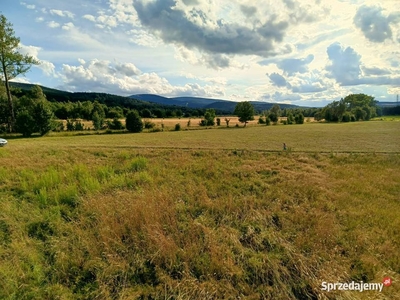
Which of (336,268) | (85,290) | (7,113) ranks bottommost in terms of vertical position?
(85,290)

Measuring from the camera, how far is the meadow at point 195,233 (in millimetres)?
5461

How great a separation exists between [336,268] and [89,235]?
7.22 m

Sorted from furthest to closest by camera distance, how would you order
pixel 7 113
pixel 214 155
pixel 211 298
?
pixel 7 113 < pixel 214 155 < pixel 211 298

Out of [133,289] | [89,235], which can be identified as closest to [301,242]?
[133,289]

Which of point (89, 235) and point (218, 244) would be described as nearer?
point (218, 244)

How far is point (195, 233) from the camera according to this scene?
7.22 m

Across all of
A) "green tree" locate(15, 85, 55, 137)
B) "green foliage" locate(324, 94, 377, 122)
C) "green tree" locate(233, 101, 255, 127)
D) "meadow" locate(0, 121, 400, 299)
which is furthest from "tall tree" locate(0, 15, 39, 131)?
"green foliage" locate(324, 94, 377, 122)

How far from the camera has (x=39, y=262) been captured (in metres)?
6.24

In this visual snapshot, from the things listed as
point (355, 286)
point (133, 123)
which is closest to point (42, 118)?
point (133, 123)

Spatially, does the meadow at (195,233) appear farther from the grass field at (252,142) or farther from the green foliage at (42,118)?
the green foliage at (42,118)

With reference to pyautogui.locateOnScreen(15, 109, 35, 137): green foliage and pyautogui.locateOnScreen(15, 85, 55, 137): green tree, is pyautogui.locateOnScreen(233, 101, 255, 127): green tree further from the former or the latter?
pyautogui.locateOnScreen(15, 109, 35, 137): green foliage

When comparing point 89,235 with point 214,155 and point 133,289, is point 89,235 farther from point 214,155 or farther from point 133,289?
point 214,155

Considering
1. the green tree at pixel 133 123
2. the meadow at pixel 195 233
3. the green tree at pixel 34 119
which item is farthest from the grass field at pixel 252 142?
the green tree at pixel 133 123

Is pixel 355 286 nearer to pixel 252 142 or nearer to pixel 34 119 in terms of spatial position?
pixel 252 142
